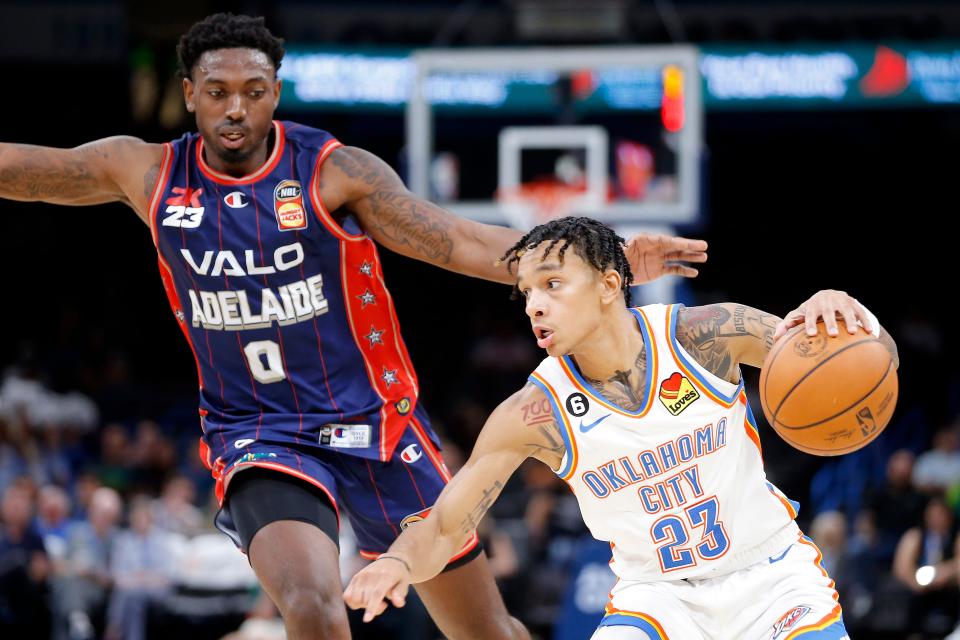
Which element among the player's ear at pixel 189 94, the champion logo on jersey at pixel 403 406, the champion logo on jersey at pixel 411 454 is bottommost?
the champion logo on jersey at pixel 411 454

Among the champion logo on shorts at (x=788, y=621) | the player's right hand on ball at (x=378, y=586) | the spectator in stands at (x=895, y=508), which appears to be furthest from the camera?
the spectator in stands at (x=895, y=508)

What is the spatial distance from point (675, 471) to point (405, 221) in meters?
1.33

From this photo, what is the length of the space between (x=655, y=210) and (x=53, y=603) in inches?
230

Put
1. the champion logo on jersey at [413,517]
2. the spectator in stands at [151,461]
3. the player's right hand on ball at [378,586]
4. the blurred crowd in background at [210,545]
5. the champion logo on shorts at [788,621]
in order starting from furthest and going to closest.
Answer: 1. the spectator in stands at [151,461]
2. the blurred crowd in background at [210,545]
3. the champion logo on jersey at [413,517]
4. the champion logo on shorts at [788,621]
5. the player's right hand on ball at [378,586]

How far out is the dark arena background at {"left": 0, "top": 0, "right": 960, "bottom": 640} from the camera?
1105cm

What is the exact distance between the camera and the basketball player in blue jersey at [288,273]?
15.1ft

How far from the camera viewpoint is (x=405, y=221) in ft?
15.5

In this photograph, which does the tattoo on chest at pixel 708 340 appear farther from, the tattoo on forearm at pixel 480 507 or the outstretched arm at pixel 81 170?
the outstretched arm at pixel 81 170

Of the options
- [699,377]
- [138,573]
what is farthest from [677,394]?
[138,573]

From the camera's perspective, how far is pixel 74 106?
1755 centimetres

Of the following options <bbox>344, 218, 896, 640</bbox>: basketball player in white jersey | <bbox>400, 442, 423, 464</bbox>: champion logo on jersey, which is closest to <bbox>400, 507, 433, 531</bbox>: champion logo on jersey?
Result: <bbox>400, 442, 423, 464</bbox>: champion logo on jersey

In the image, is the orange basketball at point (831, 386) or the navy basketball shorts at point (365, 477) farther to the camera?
the navy basketball shorts at point (365, 477)

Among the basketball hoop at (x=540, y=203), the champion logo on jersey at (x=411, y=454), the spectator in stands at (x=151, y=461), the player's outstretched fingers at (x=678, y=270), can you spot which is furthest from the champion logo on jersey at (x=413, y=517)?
the spectator in stands at (x=151, y=461)

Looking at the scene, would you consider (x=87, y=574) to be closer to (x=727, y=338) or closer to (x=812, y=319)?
(x=727, y=338)
